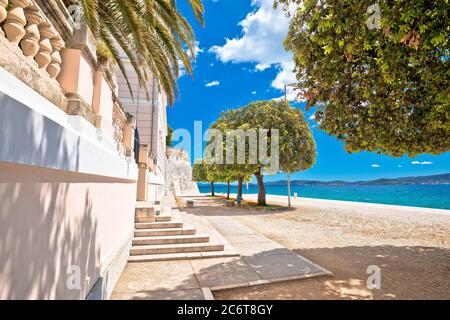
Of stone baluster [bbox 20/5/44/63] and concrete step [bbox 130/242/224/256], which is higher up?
stone baluster [bbox 20/5/44/63]

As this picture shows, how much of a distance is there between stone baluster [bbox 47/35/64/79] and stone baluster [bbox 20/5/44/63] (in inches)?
14.6

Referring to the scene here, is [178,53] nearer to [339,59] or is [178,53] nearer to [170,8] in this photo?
[170,8]

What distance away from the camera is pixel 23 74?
194 cm

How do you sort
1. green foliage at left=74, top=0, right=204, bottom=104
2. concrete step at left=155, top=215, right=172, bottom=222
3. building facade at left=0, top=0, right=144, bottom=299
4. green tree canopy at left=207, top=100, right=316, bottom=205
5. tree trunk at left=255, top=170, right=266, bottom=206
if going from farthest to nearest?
tree trunk at left=255, top=170, right=266, bottom=206 → green tree canopy at left=207, top=100, right=316, bottom=205 → concrete step at left=155, top=215, right=172, bottom=222 → green foliage at left=74, top=0, right=204, bottom=104 → building facade at left=0, top=0, right=144, bottom=299

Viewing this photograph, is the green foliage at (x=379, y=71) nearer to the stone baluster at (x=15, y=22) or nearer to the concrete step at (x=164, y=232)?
the stone baluster at (x=15, y=22)

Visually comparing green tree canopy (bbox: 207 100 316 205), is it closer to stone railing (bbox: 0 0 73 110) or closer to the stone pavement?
the stone pavement

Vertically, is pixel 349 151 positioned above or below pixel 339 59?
below

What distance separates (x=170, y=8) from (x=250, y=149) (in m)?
15.5

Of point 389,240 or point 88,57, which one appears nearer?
point 88,57

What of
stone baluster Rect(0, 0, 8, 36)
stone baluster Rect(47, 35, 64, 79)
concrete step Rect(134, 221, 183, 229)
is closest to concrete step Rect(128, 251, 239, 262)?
concrete step Rect(134, 221, 183, 229)

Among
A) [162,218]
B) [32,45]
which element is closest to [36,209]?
[32,45]

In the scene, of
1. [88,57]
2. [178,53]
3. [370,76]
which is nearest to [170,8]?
[178,53]

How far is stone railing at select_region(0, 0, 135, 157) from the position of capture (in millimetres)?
1925
